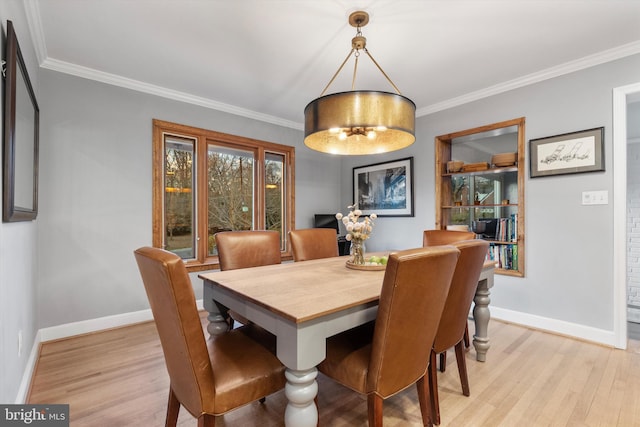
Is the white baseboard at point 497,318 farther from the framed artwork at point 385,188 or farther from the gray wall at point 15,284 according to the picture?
the framed artwork at point 385,188

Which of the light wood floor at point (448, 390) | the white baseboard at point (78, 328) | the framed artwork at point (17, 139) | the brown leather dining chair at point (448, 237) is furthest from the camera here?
the brown leather dining chair at point (448, 237)

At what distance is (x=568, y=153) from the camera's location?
2.69 m

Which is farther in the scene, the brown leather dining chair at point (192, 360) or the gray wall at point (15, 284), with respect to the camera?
the gray wall at point (15, 284)

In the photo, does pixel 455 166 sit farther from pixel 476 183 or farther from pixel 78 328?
pixel 78 328

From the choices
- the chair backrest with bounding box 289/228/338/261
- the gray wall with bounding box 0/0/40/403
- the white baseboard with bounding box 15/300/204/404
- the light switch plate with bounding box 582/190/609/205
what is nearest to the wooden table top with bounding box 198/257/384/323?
the chair backrest with bounding box 289/228/338/261

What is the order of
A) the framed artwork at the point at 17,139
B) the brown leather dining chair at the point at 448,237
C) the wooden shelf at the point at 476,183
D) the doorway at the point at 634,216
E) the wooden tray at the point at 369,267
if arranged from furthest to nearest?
the doorway at the point at 634,216
the wooden shelf at the point at 476,183
the brown leather dining chair at the point at 448,237
the wooden tray at the point at 369,267
the framed artwork at the point at 17,139

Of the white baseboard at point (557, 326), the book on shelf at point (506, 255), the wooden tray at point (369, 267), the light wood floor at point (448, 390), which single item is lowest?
the light wood floor at point (448, 390)

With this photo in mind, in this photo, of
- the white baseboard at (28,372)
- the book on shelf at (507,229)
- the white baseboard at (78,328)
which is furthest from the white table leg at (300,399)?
the book on shelf at (507,229)

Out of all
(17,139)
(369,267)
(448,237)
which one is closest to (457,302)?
(369,267)

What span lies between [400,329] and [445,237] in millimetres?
1589

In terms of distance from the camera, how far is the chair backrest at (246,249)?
2182mm

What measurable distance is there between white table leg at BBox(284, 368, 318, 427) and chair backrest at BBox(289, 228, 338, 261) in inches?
56.2

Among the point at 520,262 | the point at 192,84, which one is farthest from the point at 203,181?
the point at 520,262

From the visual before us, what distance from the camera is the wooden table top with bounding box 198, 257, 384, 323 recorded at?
118 cm
